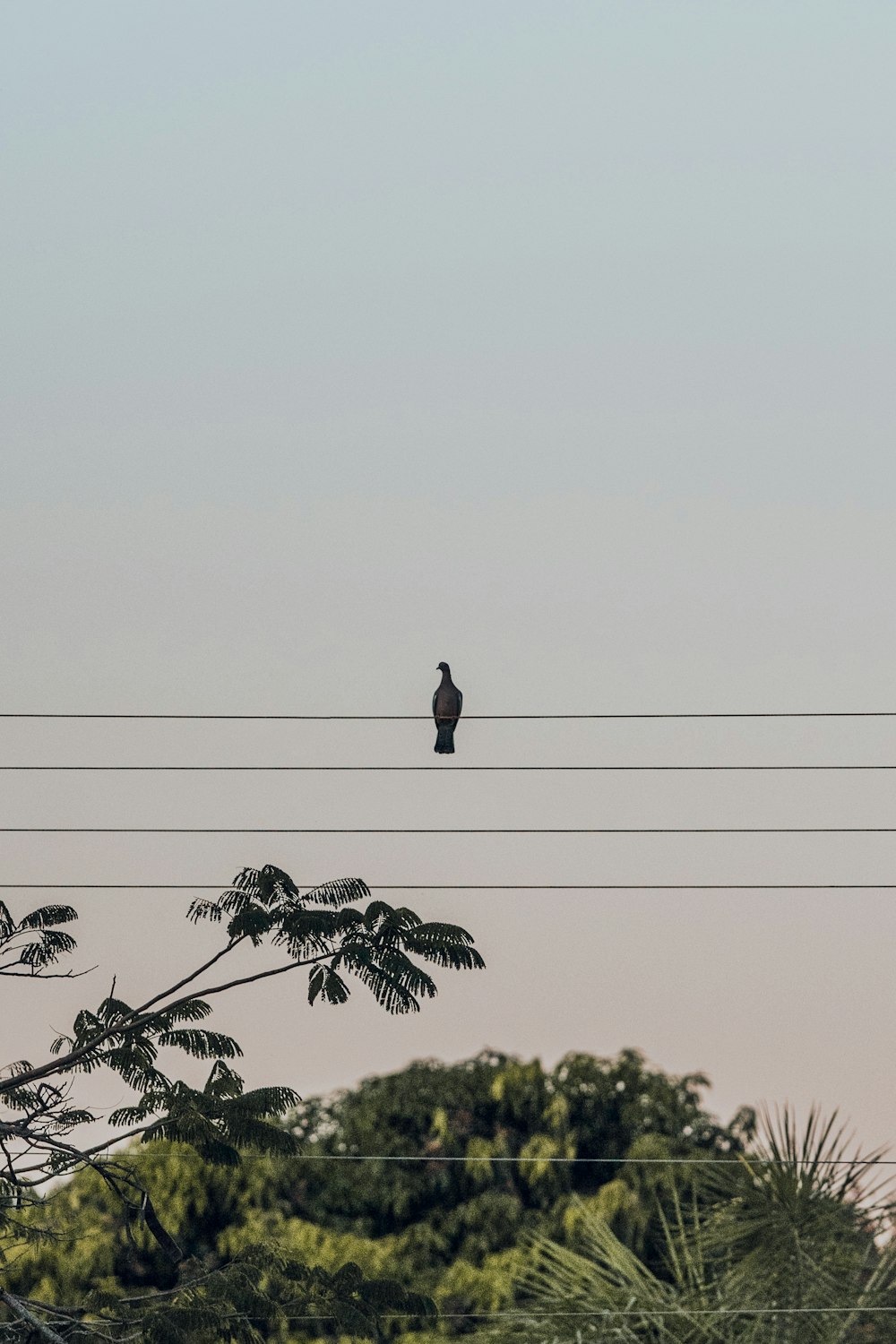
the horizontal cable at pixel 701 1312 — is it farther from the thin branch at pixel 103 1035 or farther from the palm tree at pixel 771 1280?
the thin branch at pixel 103 1035

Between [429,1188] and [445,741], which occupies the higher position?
[445,741]

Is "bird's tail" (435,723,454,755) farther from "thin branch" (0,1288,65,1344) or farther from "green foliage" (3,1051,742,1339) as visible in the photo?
"green foliage" (3,1051,742,1339)

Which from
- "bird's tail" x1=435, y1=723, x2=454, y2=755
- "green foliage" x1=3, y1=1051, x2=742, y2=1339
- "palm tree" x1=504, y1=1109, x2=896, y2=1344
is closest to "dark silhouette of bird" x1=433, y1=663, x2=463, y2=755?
"bird's tail" x1=435, y1=723, x2=454, y2=755

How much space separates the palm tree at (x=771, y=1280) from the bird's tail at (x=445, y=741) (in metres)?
3.17

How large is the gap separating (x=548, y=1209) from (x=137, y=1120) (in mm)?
12346

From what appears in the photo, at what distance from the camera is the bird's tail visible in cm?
1209

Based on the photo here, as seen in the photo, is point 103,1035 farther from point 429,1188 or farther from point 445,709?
point 429,1188

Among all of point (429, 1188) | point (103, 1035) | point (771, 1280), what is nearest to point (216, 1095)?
point (103, 1035)

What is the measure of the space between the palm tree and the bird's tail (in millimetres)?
3168

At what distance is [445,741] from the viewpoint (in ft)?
39.8

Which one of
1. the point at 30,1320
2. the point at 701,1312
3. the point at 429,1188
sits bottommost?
the point at 30,1320

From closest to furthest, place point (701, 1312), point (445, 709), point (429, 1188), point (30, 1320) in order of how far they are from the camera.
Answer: point (30, 1320)
point (701, 1312)
point (445, 709)
point (429, 1188)

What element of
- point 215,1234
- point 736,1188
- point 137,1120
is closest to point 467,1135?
point 215,1234

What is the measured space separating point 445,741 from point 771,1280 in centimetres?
411
